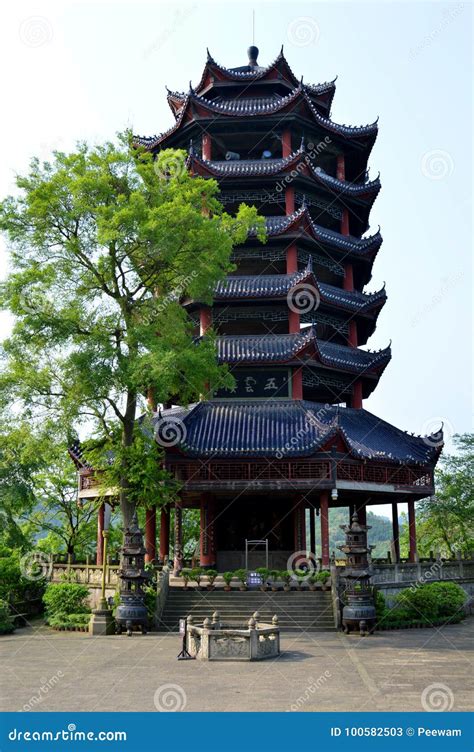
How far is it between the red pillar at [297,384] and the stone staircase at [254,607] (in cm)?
860

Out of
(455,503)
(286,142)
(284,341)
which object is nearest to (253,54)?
(286,142)

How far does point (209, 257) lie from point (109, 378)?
4.79 meters

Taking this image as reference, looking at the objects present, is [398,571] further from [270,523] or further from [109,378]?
[109,378]

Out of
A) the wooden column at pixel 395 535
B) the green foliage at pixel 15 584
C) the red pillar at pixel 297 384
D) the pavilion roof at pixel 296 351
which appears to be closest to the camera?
the green foliage at pixel 15 584

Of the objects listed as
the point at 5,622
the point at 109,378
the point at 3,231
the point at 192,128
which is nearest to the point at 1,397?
the point at 109,378

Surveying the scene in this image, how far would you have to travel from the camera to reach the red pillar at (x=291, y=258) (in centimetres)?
2961

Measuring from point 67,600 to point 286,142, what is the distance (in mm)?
21341

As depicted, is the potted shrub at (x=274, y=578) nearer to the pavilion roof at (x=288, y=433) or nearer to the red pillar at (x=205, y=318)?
the pavilion roof at (x=288, y=433)

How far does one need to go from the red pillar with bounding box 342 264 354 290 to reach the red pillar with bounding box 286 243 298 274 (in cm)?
346

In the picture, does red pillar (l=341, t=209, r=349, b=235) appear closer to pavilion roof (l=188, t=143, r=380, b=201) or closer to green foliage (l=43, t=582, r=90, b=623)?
pavilion roof (l=188, t=143, r=380, b=201)

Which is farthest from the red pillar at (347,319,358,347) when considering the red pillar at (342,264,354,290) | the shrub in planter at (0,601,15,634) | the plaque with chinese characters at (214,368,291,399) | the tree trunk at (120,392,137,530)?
the shrub in planter at (0,601,15,634)

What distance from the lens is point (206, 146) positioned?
31.6 meters

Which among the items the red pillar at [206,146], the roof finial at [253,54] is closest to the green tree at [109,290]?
the red pillar at [206,146]

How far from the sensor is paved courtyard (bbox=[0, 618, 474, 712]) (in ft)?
34.1
